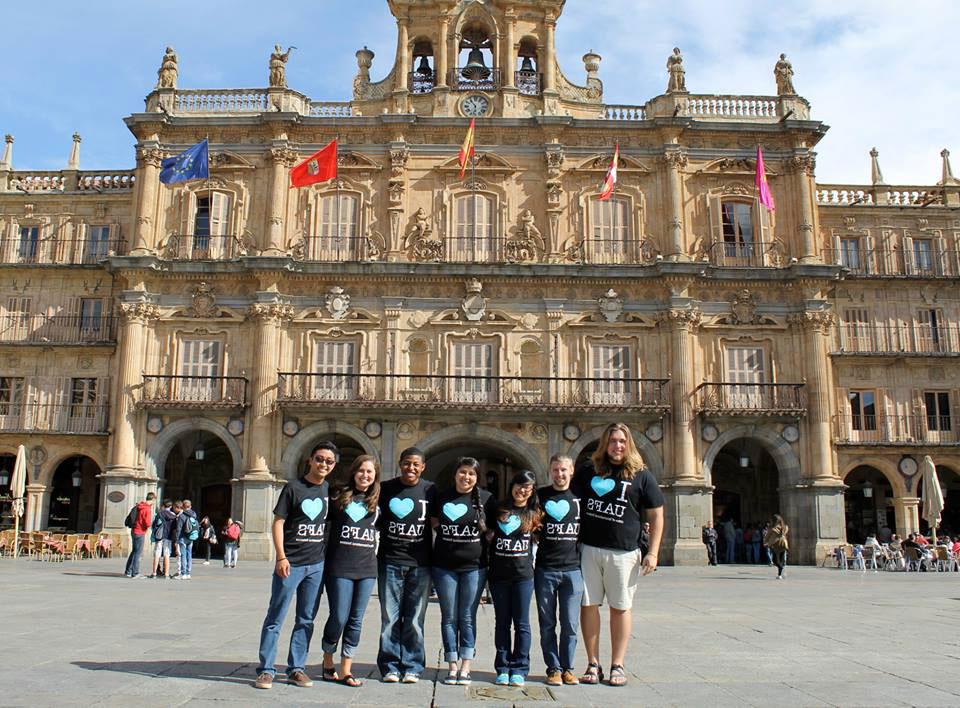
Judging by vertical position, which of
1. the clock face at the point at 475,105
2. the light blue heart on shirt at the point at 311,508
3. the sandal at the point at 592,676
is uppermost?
the clock face at the point at 475,105

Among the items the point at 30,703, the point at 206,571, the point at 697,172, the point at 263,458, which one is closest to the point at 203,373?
the point at 263,458

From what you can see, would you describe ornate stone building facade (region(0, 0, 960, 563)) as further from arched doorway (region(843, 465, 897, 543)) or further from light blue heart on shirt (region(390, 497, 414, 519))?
light blue heart on shirt (region(390, 497, 414, 519))

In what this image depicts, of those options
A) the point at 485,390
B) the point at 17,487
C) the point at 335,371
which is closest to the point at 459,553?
the point at 17,487

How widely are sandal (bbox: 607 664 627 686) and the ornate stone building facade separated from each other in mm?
22775

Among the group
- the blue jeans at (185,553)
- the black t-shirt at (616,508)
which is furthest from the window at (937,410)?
the black t-shirt at (616,508)

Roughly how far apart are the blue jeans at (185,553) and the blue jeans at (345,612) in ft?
46.1

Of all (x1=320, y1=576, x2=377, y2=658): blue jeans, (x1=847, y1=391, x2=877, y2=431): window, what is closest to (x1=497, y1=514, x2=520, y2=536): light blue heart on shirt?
(x1=320, y1=576, x2=377, y2=658): blue jeans

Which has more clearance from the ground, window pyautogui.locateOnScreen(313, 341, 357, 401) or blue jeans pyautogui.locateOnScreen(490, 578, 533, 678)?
window pyautogui.locateOnScreen(313, 341, 357, 401)

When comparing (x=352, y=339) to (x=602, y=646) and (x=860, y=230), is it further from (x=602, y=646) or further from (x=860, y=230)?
(x=602, y=646)

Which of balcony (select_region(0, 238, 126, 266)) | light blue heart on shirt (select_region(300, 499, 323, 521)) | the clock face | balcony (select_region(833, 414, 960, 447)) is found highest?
the clock face

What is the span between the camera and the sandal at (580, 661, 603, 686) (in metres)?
7.62

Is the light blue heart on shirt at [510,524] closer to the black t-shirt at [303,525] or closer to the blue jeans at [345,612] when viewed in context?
the blue jeans at [345,612]

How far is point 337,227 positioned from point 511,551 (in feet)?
86.7

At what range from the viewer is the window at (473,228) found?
3272 centimetres
